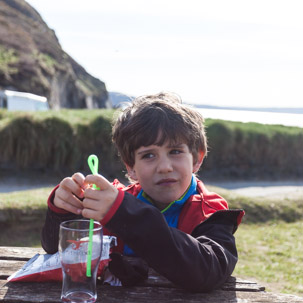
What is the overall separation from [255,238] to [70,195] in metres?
5.17

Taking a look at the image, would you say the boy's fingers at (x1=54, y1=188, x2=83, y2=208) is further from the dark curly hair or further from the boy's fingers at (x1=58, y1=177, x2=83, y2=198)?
the dark curly hair

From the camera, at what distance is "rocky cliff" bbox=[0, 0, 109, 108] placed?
29453 mm

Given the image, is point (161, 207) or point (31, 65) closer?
point (161, 207)

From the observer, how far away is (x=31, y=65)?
3159cm

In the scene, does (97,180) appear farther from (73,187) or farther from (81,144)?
(81,144)

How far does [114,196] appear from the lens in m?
1.51

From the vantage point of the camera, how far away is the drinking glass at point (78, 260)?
4.85 ft

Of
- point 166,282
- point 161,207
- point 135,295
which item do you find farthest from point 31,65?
point 135,295

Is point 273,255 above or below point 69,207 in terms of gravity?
below

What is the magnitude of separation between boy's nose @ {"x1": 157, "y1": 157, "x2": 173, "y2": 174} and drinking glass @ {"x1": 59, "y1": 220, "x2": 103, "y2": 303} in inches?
22.6

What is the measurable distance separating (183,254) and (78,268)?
36 cm

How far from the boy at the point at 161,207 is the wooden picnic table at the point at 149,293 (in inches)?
1.6

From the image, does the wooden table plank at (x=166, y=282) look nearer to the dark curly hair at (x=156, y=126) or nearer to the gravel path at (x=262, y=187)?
the dark curly hair at (x=156, y=126)

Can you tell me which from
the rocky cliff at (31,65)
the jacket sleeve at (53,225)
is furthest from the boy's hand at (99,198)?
the rocky cliff at (31,65)
